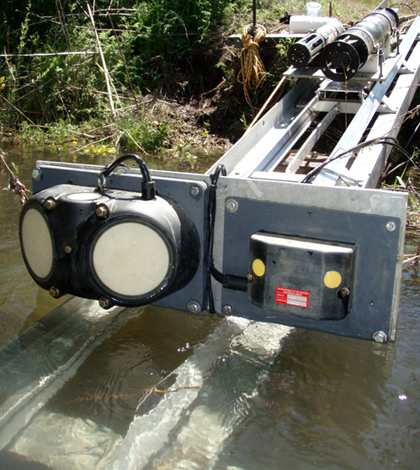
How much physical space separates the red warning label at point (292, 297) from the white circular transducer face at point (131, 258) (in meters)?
0.39

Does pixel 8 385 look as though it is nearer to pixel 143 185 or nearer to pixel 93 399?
pixel 93 399

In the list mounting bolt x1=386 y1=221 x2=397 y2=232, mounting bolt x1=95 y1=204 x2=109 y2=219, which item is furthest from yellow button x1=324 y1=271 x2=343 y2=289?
mounting bolt x1=95 y1=204 x2=109 y2=219

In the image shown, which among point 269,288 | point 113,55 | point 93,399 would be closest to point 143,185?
point 269,288

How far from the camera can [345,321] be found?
198 centimetres

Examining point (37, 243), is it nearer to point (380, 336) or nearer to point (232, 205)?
point (232, 205)

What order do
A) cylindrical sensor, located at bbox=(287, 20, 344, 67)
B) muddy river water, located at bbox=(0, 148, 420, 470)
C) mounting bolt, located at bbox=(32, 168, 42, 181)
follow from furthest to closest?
cylindrical sensor, located at bbox=(287, 20, 344, 67) → mounting bolt, located at bbox=(32, 168, 42, 181) → muddy river water, located at bbox=(0, 148, 420, 470)

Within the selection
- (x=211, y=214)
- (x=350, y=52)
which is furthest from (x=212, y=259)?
(x=350, y=52)

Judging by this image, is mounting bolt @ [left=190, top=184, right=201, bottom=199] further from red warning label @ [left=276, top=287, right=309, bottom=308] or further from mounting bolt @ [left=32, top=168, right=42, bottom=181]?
mounting bolt @ [left=32, top=168, right=42, bottom=181]

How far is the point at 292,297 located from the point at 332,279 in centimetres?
15

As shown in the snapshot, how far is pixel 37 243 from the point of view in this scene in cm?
211

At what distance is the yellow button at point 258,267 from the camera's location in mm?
1974

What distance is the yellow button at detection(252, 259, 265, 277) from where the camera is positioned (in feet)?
6.48

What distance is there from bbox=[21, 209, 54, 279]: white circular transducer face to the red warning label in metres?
0.80

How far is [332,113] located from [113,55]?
4161 mm
